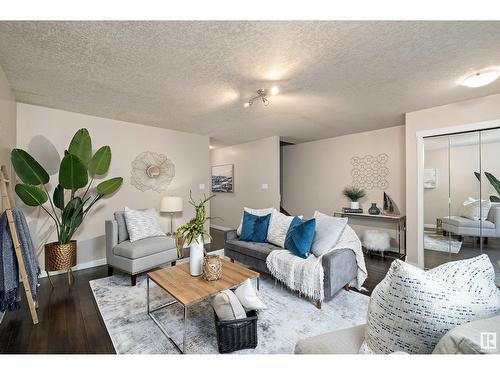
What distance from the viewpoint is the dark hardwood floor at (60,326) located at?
1.61 m

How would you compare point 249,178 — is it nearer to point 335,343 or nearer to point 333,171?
point 333,171

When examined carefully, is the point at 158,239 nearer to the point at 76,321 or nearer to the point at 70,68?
the point at 76,321

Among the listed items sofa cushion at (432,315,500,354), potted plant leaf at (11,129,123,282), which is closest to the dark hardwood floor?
potted plant leaf at (11,129,123,282)

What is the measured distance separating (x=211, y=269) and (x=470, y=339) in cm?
164

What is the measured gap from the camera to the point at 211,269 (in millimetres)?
1892

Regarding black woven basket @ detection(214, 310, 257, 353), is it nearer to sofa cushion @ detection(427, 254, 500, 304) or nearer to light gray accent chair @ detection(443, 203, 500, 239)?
sofa cushion @ detection(427, 254, 500, 304)

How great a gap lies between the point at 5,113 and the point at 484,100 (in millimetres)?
5552

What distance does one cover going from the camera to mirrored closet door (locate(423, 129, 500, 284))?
107 inches

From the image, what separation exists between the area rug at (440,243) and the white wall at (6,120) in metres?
5.18

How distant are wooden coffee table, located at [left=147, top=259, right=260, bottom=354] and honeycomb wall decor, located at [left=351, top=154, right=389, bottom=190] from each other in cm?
349

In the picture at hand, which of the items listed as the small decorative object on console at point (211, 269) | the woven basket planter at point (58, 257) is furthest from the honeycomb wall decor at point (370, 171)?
the woven basket planter at point (58, 257)

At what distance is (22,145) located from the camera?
2857 millimetres

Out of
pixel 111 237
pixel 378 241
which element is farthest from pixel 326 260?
pixel 111 237

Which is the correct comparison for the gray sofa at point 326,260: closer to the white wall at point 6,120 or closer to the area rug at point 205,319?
the area rug at point 205,319
